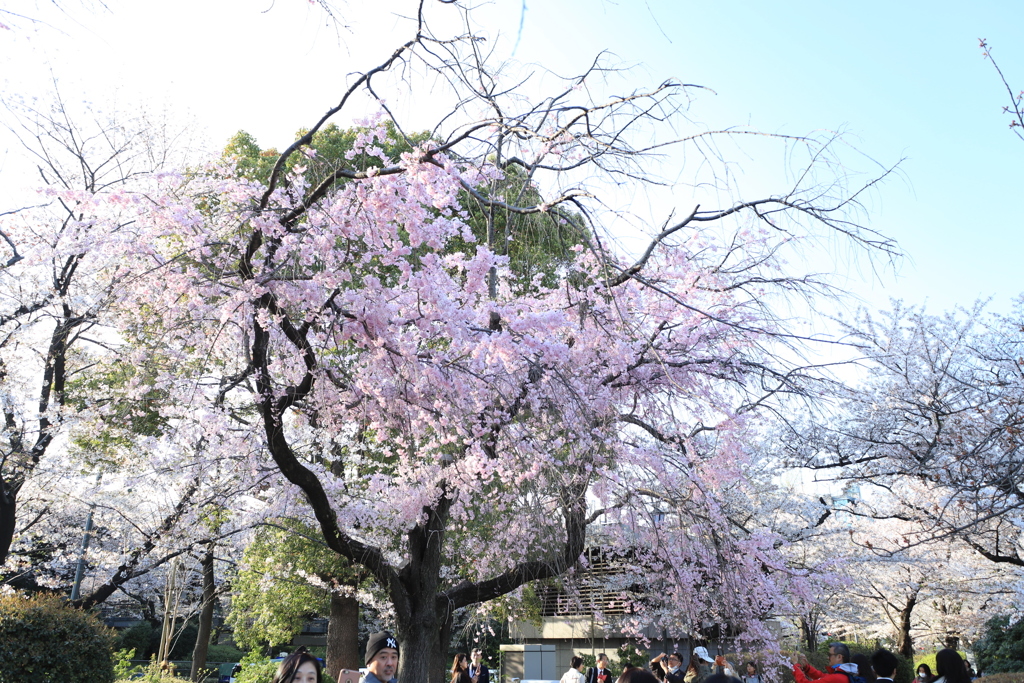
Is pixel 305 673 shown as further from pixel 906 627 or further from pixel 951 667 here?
pixel 906 627

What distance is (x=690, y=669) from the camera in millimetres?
8094

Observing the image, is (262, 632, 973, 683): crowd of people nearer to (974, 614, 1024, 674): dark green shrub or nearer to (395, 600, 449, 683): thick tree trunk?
(395, 600, 449, 683): thick tree trunk

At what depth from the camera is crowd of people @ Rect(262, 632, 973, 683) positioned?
11.8 ft

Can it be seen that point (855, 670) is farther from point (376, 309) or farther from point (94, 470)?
point (94, 470)

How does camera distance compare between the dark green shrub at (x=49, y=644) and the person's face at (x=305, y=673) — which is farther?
the dark green shrub at (x=49, y=644)

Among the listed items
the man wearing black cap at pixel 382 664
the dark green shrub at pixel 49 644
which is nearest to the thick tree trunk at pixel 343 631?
the dark green shrub at pixel 49 644

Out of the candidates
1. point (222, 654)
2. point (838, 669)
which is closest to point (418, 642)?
point (838, 669)

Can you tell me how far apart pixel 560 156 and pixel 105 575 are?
2192 cm

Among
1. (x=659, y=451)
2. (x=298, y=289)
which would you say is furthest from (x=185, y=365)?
(x=659, y=451)

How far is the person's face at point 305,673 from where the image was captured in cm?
359

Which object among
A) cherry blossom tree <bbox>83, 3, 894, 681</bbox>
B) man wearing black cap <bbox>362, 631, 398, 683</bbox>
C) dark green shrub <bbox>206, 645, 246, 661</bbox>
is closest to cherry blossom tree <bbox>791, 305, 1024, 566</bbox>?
cherry blossom tree <bbox>83, 3, 894, 681</bbox>

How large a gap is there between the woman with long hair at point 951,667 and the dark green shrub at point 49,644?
784cm

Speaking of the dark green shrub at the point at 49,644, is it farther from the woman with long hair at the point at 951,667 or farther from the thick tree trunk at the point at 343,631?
the thick tree trunk at the point at 343,631

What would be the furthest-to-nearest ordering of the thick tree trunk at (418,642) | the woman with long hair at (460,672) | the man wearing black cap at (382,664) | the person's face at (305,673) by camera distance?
the woman with long hair at (460,672) → the thick tree trunk at (418,642) → the man wearing black cap at (382,664) → the person's face at (305,673)
